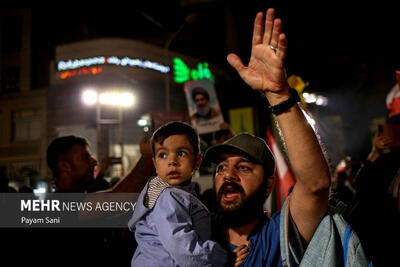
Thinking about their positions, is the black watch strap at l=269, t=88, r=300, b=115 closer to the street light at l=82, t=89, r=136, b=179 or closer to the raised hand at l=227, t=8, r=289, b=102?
the raised hand at l=227, t=8, r=289, b=102

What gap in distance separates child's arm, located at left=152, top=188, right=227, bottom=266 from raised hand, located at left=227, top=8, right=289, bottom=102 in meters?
0.84

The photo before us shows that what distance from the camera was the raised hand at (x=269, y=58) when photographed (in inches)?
63.8

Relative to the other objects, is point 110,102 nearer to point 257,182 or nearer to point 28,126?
point 28,126

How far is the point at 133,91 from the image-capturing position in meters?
18.5

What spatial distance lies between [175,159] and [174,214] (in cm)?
40

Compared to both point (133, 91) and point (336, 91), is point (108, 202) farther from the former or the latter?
point (336, 91)

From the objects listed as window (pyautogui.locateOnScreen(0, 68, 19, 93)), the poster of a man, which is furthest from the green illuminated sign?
the poster of a man

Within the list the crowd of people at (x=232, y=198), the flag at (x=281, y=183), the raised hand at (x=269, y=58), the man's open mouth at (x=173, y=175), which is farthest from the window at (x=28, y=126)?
the raised hand at (x=269, y=58)

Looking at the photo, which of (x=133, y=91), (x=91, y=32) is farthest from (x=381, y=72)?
(x=91, y=32)

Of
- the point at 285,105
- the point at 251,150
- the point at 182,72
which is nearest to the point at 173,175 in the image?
the point at 251,150

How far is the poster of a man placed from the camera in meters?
5.35

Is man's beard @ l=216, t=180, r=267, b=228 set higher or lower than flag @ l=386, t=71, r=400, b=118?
lower

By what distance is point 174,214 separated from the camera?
78.5 inches

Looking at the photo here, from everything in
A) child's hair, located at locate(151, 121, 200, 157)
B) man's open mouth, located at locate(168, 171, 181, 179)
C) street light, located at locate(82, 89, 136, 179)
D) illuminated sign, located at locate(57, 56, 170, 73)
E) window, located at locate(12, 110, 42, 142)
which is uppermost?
illuminated sign, located at locate(57, 56, 170, 73)
